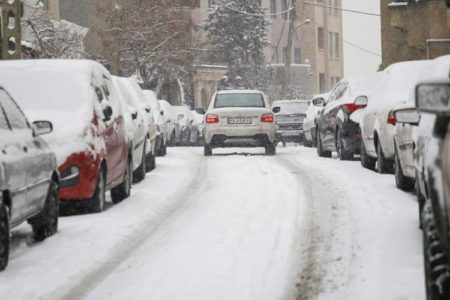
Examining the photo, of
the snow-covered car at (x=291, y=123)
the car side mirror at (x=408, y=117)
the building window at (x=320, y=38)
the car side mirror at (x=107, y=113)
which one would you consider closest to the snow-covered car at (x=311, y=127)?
the snow-covered car at (x=291, y=123)

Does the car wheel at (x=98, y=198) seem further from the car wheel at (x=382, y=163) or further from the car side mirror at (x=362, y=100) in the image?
the car side mirror at (x=362, y=100)

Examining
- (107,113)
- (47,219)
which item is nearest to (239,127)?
(107,113)

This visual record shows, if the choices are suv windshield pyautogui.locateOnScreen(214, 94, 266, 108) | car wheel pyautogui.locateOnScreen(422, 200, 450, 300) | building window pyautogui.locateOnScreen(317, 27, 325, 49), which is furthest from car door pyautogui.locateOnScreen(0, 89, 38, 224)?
building window pyautogui.locateOnScreen(317, 27, 325, 49)

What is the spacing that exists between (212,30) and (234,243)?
6345cm

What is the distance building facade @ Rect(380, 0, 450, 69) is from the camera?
30094mm

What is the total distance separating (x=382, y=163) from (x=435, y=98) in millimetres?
10711

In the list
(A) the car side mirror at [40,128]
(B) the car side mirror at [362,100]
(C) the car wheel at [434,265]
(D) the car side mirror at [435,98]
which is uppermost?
(D) the car side mirror at [435,98]

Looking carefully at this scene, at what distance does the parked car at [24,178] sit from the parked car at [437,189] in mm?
3430

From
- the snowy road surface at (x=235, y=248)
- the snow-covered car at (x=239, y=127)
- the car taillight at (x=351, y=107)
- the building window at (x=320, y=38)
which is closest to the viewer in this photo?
the snowy road surface at (x=235, y=248)

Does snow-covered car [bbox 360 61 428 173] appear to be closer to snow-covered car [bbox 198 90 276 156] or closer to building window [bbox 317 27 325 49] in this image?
snow-covered car [bbox 198 90 276 156]

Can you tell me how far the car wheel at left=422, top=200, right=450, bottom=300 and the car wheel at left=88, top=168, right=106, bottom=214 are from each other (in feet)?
20.3

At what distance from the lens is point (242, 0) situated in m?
72.4

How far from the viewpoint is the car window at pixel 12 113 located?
863cm

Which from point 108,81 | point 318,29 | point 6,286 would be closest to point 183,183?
point 108,81
